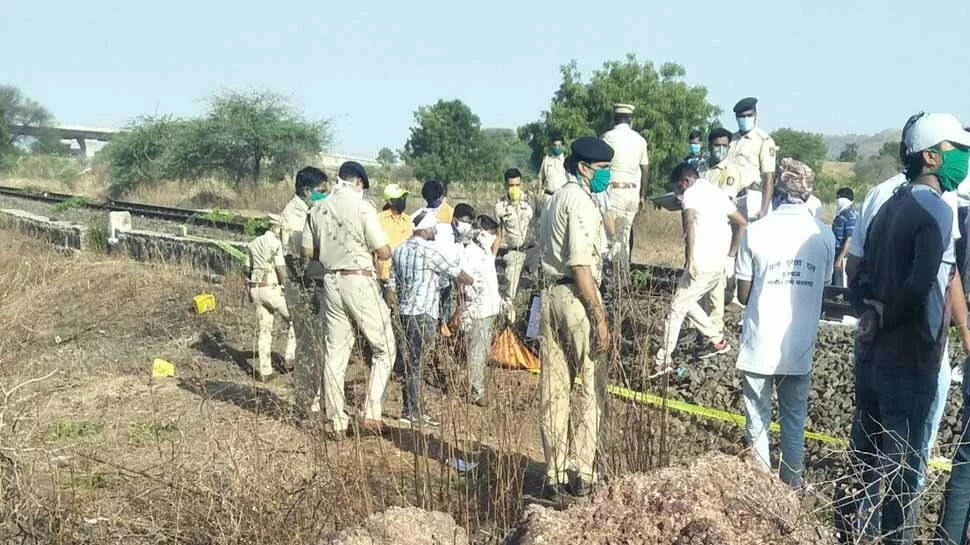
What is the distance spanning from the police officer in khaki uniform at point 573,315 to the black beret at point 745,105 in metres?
4.32

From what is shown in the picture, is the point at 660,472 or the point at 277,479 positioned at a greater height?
the point at 660,472

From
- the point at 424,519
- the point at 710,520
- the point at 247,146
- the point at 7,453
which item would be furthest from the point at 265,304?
the point at 247,146

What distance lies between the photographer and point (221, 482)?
12.6 ft

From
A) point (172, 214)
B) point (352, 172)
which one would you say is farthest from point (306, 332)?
point (172, 214)

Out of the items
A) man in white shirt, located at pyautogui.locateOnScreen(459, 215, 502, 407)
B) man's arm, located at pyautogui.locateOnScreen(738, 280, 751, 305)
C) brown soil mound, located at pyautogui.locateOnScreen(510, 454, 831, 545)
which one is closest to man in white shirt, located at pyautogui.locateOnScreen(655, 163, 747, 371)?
man in white shirt, located at pyautogui.locateOnScreen(459, 215, 502, 407)

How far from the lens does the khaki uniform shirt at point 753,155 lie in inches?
351

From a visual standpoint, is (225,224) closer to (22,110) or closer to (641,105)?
(641,105)

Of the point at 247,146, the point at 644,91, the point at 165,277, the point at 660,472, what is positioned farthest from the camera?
the point at 247,146

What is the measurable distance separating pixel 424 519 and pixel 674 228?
41.7 feet

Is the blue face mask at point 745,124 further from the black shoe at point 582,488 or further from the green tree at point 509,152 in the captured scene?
the green tree at point 509,152

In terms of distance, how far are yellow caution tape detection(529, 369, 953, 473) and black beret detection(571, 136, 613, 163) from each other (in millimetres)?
1235

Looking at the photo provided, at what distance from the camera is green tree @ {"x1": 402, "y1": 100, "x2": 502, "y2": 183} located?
62281 millimetres

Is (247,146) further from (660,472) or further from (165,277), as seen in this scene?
(660,472)

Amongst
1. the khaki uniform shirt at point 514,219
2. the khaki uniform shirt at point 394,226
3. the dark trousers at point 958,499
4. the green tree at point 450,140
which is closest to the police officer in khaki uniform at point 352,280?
the khaki uniform shirt at point 394,226
